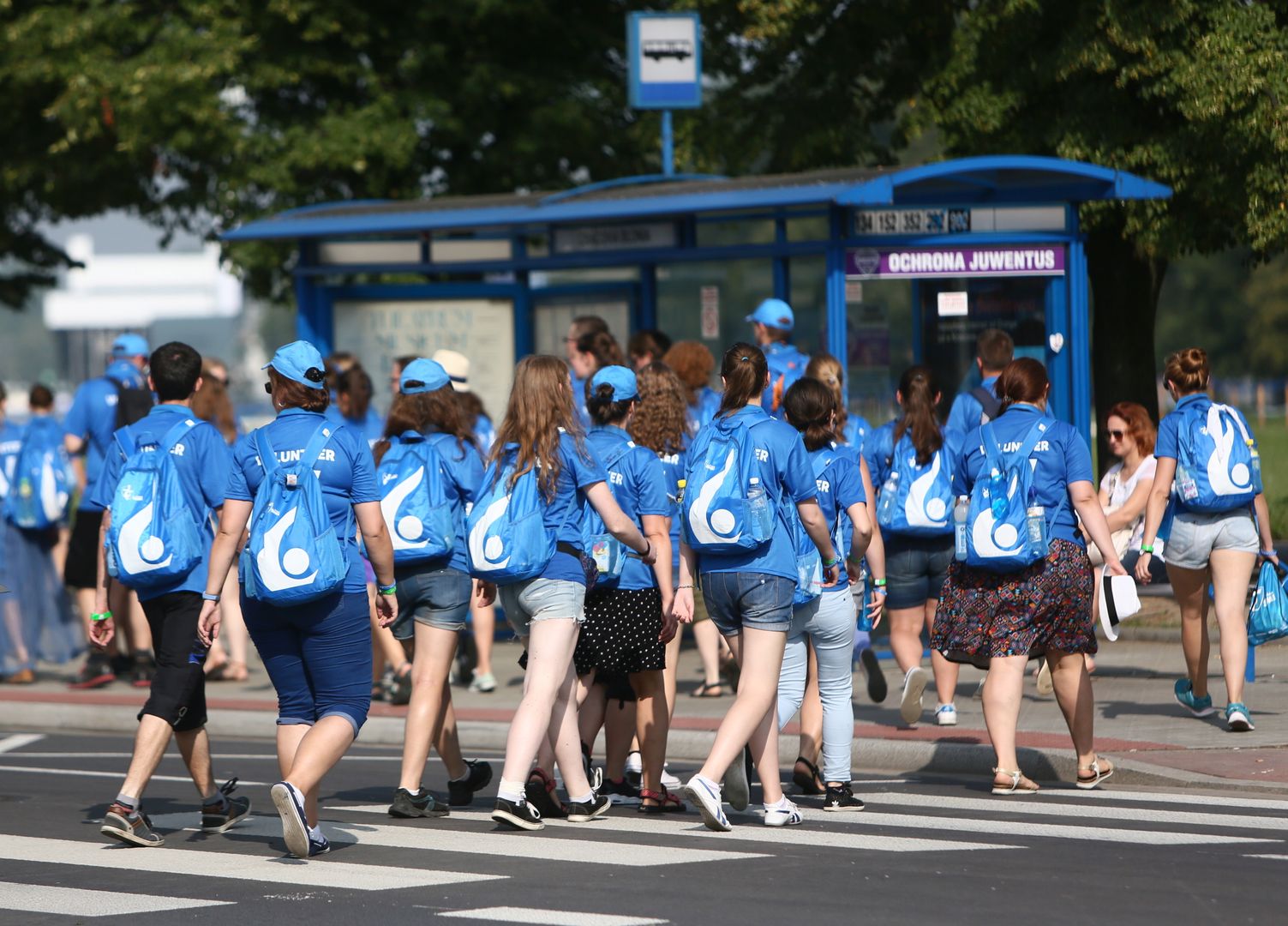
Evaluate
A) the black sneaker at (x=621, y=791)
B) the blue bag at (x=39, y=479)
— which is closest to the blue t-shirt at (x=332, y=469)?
the black sneaker at (x=621, y=791)

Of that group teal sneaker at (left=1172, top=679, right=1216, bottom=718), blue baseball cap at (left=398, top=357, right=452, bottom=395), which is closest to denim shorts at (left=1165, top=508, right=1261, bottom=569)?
teal sneaker at (left=1172, top=679, right=1216, bottom=718)

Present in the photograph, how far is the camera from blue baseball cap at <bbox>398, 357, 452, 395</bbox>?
8.73m

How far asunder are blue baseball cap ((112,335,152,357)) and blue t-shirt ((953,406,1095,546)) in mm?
6103

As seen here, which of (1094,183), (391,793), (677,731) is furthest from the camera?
(1094,183)

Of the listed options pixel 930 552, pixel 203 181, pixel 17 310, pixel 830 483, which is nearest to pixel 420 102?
pixel 203 181

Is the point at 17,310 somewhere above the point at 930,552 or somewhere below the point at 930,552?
above

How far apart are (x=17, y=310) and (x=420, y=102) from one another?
324 inches

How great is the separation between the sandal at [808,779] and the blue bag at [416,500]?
177 cm

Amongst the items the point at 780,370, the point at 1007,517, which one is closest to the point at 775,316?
the point at 780,370

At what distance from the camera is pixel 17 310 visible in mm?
26656

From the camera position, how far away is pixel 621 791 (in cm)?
866

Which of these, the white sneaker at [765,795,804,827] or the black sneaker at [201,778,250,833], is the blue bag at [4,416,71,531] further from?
the white sneaker at [765,795,804,827]

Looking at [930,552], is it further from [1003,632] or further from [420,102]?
[420,102]

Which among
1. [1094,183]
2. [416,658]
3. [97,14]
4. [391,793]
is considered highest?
[97,14]
